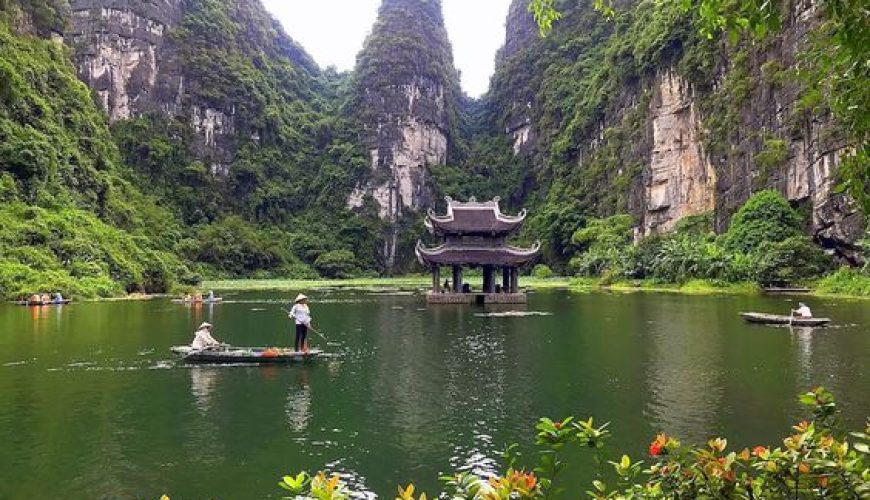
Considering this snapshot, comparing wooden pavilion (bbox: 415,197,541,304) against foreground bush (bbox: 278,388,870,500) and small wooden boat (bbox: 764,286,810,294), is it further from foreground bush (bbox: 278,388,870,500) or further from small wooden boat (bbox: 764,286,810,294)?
foreground bush (bbox: 278,388,870,500)

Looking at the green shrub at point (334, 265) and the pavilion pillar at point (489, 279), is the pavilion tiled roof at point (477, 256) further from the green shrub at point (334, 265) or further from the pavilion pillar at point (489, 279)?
the green shrub at point (334, 265)

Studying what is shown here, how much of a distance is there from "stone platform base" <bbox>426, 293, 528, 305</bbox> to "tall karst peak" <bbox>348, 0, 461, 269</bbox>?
76362mm

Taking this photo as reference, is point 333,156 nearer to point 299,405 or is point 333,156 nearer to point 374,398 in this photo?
point 374,398

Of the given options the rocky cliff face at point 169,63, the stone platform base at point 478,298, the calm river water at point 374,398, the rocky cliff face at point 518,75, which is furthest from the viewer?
the rocky cliff face at point 518,75

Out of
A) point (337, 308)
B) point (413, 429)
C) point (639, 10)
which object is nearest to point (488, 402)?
point (413, 429)

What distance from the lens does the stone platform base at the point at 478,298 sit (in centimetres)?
3791

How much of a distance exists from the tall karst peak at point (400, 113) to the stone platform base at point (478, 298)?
251ft

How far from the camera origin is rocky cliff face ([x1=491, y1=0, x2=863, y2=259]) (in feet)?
159

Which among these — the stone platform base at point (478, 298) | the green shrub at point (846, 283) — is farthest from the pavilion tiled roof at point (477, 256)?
the green shrub at point (846, 283)

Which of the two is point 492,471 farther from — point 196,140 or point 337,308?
point 196,140

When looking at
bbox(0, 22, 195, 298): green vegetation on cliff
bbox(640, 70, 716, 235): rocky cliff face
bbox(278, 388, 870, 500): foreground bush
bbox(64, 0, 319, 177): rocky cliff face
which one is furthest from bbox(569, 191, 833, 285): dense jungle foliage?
bbox(64, 0, 319, 177): rocky cliff face

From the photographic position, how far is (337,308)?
35.4 metres

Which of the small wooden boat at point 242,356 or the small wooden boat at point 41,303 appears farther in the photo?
the small wooden boat at point 41,303

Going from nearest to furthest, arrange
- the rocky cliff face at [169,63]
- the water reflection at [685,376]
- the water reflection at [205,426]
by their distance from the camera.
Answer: the water reflection at [205,426], the water reflection at [685,376], the rocky cliff face at [169,63]
